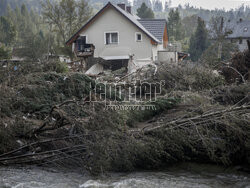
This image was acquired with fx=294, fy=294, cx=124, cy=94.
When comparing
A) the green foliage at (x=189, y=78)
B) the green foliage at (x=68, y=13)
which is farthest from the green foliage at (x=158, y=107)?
the green foliage at (x=68, y=13)

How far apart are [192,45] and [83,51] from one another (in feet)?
65.6

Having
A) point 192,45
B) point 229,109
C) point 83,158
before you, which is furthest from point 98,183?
point 192,45

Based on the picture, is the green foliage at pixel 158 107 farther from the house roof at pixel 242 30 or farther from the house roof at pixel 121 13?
the house roof at pixel 242 30

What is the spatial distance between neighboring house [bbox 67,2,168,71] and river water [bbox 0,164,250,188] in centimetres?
1566

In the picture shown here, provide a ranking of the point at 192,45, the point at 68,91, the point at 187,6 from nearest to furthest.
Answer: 1. the point at 68,91
2. the point at 192,45
3. the point at 187,6

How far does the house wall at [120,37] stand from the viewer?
70.4 ft

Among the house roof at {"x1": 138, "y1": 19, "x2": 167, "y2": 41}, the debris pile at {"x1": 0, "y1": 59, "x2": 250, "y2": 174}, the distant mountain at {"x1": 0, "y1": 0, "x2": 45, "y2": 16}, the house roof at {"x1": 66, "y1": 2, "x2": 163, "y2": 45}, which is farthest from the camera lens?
the distant mountain at {"x1": 0, "y1": 0, "x2": 45, "y2": 16}

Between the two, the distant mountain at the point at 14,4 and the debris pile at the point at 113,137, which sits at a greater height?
the distant mountain at the point at 14,4

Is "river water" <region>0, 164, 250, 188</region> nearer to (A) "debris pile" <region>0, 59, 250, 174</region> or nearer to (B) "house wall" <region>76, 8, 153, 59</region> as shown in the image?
(A) "debris pile" <region>0, 59, 250, 174</region>

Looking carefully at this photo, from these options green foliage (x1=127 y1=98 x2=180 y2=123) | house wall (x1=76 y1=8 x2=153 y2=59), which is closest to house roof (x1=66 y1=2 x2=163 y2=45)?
house wall (x1=76 y1=8 x2=153 y2=59)

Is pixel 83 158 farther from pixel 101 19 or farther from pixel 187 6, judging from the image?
pixel 187 6

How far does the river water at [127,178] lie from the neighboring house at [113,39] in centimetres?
1566

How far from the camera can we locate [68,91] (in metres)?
8.38

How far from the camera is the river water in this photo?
5.38 metres
